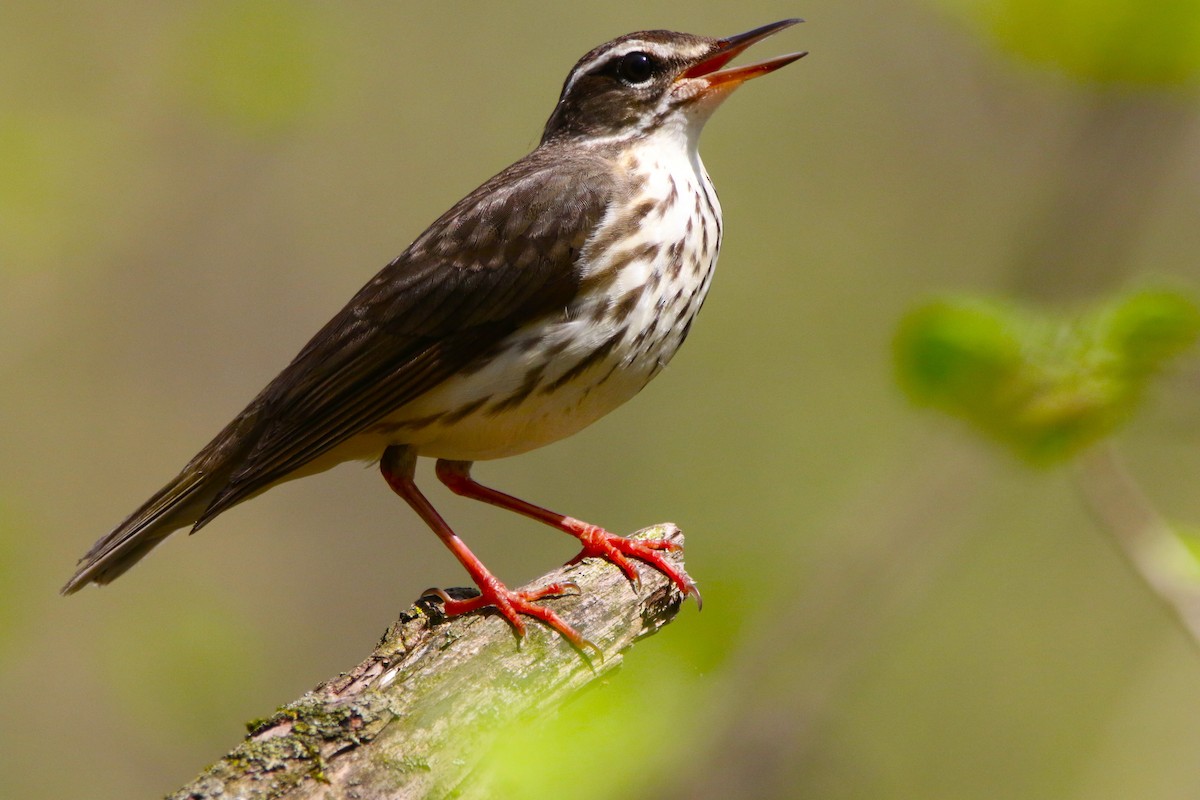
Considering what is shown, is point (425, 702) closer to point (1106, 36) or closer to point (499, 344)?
point (499, 344)

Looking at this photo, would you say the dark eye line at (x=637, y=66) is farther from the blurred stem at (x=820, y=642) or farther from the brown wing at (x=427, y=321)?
the blurred stem at (x=820, y=642)

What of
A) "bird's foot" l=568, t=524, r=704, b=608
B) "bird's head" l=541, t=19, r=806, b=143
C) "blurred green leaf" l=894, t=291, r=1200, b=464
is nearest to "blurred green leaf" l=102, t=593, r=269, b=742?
"bird's foot" l=568, t=524, r=704, b=608

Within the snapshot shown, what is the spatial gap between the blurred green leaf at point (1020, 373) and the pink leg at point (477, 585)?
1595 mm

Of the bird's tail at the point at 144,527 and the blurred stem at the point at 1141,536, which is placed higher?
the bird's tail at the point at 144,527

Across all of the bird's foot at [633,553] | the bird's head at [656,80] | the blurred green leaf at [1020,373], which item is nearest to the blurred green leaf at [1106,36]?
the blurred green leaf at [1020,373]

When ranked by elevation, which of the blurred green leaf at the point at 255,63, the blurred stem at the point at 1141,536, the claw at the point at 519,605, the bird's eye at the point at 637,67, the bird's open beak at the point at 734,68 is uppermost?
the blurred green leaf at the point at 255,63

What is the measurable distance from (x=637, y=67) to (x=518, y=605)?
272cm

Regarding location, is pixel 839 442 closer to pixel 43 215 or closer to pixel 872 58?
pixel 872 58

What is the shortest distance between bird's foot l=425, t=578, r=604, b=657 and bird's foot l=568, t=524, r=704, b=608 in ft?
0.96

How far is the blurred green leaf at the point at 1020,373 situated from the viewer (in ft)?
12.1

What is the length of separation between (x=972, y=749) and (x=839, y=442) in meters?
2.90

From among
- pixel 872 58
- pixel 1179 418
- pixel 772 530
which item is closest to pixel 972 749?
pixel 772 530

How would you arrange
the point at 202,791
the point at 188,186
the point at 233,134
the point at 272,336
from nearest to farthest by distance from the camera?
the point at 202,791, the point at 233,134, the point at 188,186, the point at 272,336

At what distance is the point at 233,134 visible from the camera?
873 cm
